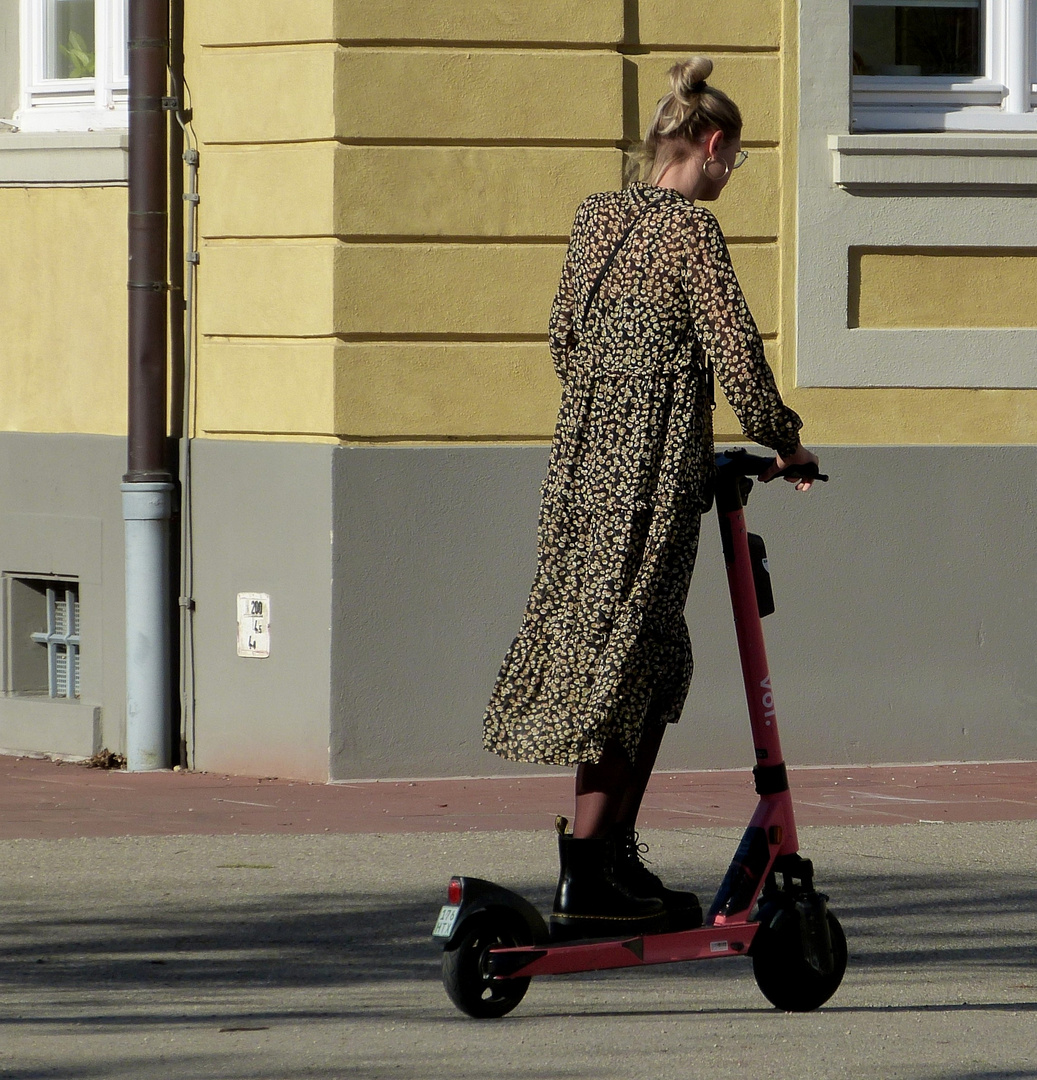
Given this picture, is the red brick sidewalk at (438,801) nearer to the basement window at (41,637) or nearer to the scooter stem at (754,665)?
the basement window at (41,637)

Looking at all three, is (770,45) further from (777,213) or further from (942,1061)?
(942,1061)

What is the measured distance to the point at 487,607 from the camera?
25.3 ft

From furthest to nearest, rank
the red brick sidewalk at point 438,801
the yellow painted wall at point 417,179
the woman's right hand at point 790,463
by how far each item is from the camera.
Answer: the yellow painted wall at point 417,179 < the red brick sidewalk at point 438,801 < the woman's right hand at point 790,463

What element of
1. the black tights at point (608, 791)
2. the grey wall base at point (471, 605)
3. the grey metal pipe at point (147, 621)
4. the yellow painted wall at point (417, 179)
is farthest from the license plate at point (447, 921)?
the grey metal pipe at point (147, 621)

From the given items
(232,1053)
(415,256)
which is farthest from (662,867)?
(415,256)

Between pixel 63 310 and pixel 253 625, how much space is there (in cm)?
162

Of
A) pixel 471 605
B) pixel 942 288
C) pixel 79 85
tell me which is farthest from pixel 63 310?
pixel 942 288

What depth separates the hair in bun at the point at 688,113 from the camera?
449 cm

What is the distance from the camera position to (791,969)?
4469 mm

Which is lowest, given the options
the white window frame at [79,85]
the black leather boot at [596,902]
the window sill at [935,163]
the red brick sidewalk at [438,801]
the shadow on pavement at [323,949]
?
the red brick sidewalk at [438,801]

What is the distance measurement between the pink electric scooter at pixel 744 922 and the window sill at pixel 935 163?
3.72 metres

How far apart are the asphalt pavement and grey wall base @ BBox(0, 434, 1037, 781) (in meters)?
0.41

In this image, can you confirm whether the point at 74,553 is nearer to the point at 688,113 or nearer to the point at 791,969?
the point at 688,113

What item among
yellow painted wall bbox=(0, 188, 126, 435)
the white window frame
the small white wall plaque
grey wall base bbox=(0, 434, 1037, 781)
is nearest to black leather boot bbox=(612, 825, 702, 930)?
grey wall base bbox=(0, 434, 1037, 781)
